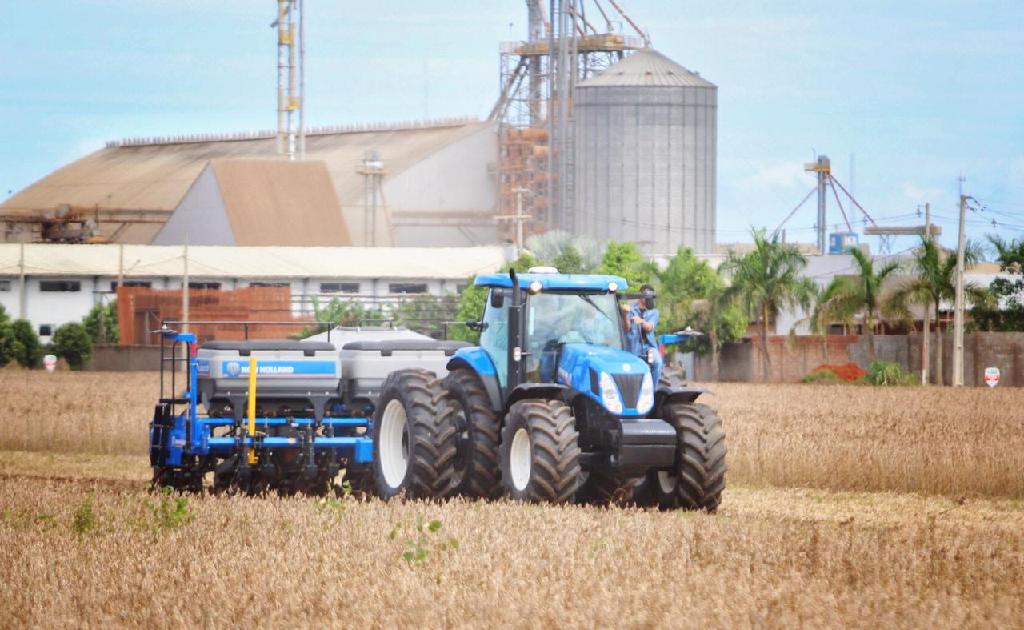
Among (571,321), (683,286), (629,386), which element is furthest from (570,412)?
(683,286)

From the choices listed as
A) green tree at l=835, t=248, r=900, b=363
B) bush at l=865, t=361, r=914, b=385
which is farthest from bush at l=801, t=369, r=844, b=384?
green tree at l=835, t=248, r=900, b=363

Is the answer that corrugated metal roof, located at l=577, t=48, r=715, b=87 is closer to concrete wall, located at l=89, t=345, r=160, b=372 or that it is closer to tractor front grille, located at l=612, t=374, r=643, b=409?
concrete wall, located at l=89, t=345, r=160, b=372

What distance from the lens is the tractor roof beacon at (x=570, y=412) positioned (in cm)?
1794

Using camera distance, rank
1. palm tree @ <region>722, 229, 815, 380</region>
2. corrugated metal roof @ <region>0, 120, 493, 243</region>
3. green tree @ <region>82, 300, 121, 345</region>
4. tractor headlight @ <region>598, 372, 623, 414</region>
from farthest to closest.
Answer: corrugated metal roof @ <region>0, 120, 493, 243</region> < green tree @ <region>82, 300, 121, 345</region> < palm tree @ <region>722, 229, 815, 380</region> < tractor headlight @ <region>598, 372, 623, 414</region>

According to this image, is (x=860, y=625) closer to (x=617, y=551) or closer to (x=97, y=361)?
(x=617, y=551)

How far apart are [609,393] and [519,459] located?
127cm

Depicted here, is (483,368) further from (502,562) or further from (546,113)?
(546,113)

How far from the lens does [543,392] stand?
1847cm

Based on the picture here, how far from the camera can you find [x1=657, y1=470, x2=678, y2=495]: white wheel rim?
62.3 ft

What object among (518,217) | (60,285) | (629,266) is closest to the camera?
(629,266)

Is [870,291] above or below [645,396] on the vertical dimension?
above

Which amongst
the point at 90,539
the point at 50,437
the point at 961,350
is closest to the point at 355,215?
the point at 961,350

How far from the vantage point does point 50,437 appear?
3350 centimetres

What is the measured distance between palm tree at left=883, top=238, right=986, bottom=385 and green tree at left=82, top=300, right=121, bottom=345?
122 feet
